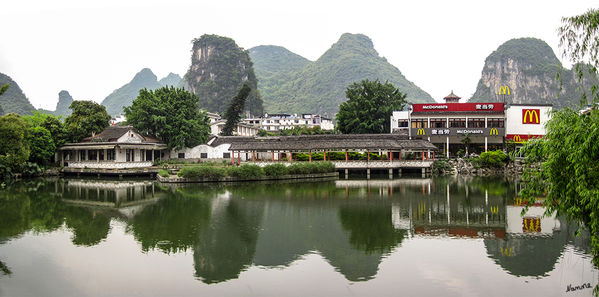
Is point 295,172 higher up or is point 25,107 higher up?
point 25,107

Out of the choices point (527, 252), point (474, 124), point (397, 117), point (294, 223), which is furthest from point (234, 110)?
point (527, 252)

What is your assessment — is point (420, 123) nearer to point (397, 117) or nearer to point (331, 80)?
point (397, 117)

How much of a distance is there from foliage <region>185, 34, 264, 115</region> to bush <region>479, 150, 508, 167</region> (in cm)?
7622

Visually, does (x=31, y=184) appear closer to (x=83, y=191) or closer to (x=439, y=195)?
(x=83, y=191)

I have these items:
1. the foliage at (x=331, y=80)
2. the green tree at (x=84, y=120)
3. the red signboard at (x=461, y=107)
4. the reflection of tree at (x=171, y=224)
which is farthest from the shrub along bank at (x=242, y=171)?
the foliage at (x=331, y=80)

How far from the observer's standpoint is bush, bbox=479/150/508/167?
134ft

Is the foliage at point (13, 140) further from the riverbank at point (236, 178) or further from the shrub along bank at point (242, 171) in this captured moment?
the shrub along bank at point (242, 171)

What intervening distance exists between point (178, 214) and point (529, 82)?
14207cm

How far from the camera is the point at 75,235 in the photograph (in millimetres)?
15391

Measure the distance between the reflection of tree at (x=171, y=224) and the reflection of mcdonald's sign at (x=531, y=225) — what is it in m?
12.5

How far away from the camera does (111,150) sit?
4241 centimetres

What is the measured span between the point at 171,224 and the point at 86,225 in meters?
3.75

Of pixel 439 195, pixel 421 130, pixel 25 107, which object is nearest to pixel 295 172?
pixel 439 195

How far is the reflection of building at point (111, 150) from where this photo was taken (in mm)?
41812
